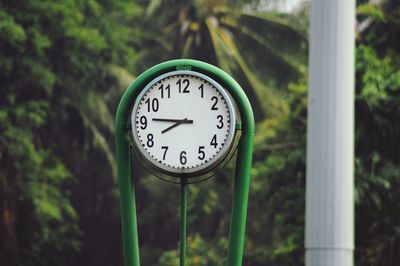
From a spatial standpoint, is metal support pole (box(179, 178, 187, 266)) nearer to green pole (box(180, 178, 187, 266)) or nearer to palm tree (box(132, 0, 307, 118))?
green pole (box(180, 178, 187, 266))

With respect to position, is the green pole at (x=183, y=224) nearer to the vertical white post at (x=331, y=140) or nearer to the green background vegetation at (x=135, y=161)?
the vertical white post at (x=331, y=140)

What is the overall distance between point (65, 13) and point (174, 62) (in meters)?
18.6

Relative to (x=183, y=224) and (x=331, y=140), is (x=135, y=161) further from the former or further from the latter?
(x=331, y=140)

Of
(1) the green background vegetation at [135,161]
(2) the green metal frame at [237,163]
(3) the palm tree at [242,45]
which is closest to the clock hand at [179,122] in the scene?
(2) the green metal frame at [237,163]

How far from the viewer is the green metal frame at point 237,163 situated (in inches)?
240

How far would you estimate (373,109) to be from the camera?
1672cm

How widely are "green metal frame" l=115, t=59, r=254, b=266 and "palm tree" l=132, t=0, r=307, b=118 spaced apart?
23.3 metres

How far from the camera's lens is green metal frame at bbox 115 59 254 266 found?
6.09 meters

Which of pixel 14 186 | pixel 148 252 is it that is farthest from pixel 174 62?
pixel 148 252

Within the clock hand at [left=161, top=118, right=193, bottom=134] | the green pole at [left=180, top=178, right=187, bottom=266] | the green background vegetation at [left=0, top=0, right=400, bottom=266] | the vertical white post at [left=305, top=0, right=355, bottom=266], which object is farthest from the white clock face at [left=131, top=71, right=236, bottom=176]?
the green background vegetation at [left=0, top=0, right=400, bottom=266]

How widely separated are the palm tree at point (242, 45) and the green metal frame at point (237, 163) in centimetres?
2332

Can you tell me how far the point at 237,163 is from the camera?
20.1 feet

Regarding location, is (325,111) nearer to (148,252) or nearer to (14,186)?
(14,186)

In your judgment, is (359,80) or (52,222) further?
(52,222)
